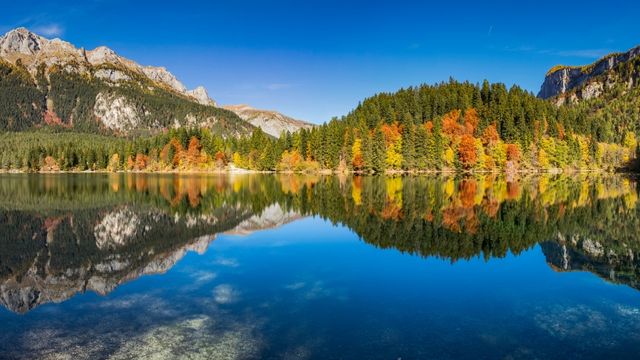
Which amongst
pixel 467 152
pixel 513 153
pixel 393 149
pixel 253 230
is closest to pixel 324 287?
pixel 253 230

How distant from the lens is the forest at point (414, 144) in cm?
13300

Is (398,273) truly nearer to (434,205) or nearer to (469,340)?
(469,340)

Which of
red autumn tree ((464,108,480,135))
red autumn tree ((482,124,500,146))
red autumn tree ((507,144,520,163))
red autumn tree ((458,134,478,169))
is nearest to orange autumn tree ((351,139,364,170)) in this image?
Result: red autumn tree ((458,134,478,169))

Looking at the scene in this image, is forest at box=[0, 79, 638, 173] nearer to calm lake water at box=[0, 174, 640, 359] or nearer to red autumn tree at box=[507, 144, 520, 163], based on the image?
red autumn tree at box=[507, 144, 520, 163]

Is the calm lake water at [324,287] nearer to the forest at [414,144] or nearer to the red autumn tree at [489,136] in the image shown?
the forest at [414,144]

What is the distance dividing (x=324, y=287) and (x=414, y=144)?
393ft

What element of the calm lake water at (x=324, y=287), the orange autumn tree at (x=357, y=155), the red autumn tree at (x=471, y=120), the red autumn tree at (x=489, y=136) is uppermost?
the red autumn tree at (x=471, y=120)

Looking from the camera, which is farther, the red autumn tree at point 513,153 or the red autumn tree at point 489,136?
the red autumn tree at point 489,136

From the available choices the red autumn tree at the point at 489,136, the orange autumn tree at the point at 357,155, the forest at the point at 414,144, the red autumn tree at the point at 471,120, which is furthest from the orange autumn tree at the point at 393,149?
the red autumn tree at the point at 489,136

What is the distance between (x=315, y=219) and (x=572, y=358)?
2595 centimetres

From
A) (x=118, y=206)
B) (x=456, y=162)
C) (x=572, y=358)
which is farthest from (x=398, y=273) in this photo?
(x=456, y=162)

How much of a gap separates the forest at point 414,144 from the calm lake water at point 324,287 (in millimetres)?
Result: 100560

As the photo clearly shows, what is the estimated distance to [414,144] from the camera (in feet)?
435

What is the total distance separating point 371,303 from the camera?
14.6m
